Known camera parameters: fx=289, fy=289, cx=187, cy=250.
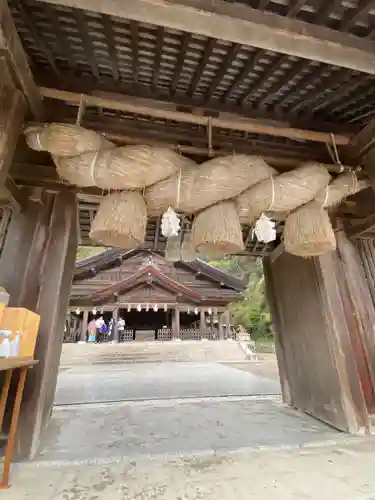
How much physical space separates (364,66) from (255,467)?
2.68 meters

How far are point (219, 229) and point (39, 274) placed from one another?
5.44 feet

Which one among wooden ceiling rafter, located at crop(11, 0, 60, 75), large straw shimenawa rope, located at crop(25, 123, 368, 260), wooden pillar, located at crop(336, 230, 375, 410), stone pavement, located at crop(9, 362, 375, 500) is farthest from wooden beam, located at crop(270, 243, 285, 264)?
wooden ceiling rafter, located at crop(11, 0, 60, 75)

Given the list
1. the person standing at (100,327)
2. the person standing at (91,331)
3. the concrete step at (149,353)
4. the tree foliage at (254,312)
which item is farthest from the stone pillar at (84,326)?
the tree foliage at (254,312)

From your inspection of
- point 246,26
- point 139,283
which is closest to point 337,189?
point 246,26

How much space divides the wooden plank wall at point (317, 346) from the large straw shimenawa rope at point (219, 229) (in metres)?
1.55

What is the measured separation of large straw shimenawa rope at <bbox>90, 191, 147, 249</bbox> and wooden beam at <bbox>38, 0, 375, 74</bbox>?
100 cm

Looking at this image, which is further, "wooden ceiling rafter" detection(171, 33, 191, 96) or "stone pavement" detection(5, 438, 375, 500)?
"wooden ceiling rafter" detection(171, 33, 191, 96)

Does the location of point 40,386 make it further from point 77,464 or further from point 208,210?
point 208,210

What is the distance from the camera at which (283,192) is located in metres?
2.14

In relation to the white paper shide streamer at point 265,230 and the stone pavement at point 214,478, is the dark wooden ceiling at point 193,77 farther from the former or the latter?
the stone pavement at point 214,478

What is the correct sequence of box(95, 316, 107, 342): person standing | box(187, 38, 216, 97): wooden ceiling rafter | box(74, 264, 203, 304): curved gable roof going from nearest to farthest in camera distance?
box(187, 38, 216, 97): wooden ceiling rafter, box(74, 264, 203, 304): curved gable roof, box(95, 316, 107, 342): person standing

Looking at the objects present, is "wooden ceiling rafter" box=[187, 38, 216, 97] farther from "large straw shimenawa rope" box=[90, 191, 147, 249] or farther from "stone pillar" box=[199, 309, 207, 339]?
"stone pillar" box=[199, 309, 207, 339]

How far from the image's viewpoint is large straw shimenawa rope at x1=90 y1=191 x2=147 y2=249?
192 centimetres

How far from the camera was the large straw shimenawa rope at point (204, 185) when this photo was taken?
78.4 inches
